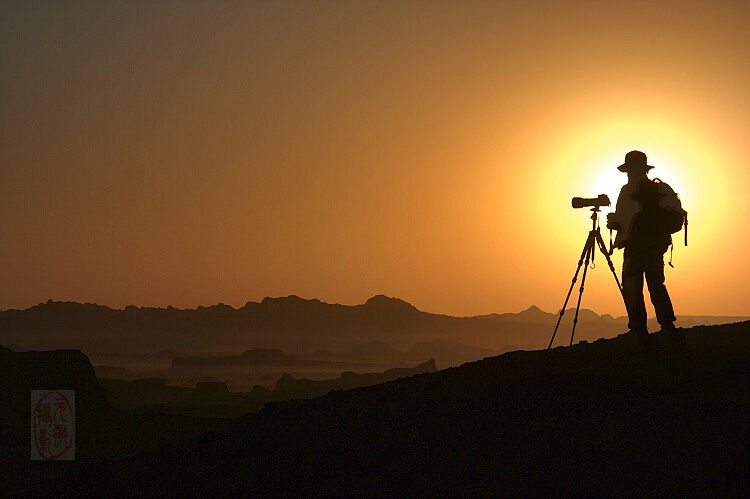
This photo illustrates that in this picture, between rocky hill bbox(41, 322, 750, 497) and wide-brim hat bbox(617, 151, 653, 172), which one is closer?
rocky hill bbox(41, 322, 750, 497)

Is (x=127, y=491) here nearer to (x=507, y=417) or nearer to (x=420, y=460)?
(x=420, y=460)

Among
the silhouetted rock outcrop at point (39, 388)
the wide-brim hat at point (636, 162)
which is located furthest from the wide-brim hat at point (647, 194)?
the silhouetted rock outcrop at point (39, 388)

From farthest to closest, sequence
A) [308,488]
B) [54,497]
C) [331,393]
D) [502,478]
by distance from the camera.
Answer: [331,393] < [54,497] < [308,488] < [502,478]

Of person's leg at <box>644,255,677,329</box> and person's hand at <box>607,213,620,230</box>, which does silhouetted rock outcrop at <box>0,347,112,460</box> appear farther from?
person's leg at <box>644,255,677,329</box>

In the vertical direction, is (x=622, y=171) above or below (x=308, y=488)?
above

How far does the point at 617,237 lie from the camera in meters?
11.7

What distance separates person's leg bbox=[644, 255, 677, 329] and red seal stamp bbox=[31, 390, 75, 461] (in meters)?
23.5

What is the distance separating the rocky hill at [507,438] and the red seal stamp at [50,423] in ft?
64.9

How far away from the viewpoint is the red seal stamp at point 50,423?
3593 cm

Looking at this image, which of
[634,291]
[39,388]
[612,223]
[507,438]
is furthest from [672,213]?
[39,388]

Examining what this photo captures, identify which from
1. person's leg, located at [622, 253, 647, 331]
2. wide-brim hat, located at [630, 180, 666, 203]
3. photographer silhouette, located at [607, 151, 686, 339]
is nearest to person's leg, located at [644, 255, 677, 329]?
photographer silhouette, located at [607, 151, 686, 339]

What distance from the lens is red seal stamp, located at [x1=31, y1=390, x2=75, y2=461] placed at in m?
35.9

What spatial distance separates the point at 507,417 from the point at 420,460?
155cm

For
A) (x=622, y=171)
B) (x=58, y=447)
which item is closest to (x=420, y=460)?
(x=622, y=171)
